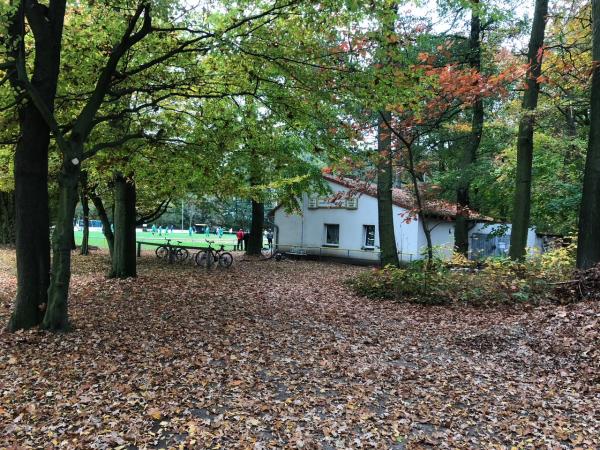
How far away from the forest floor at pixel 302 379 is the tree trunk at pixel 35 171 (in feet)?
Result: 1.81

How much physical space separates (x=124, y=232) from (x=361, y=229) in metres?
13.7

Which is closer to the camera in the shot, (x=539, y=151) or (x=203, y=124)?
(x=203, y=124)

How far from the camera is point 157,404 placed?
14.7 ft

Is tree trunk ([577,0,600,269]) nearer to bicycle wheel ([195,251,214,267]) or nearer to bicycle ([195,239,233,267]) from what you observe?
bicycle ([195,239,233,267])

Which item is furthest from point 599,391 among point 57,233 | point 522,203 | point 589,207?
point 522,203

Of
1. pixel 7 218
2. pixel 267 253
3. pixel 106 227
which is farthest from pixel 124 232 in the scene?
pixel 7 218

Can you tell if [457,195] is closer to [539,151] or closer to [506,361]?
[539,151]

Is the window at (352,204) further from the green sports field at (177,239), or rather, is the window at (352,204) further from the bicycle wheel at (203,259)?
the green sports field at (177,239)

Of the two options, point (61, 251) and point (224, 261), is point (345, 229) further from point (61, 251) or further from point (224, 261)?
point (61, 251)

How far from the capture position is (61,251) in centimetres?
667

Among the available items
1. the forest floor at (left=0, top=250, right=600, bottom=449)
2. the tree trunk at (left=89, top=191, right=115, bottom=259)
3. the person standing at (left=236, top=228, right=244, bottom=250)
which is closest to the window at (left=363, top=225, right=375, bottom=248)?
the person standing at (left=236, top=228, right=244, bottom=250)

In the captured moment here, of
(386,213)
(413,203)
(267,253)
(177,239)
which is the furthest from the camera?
(177,239)

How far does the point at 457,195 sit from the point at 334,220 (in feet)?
25.6

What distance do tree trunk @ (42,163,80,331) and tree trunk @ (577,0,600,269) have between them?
30.7 ft
